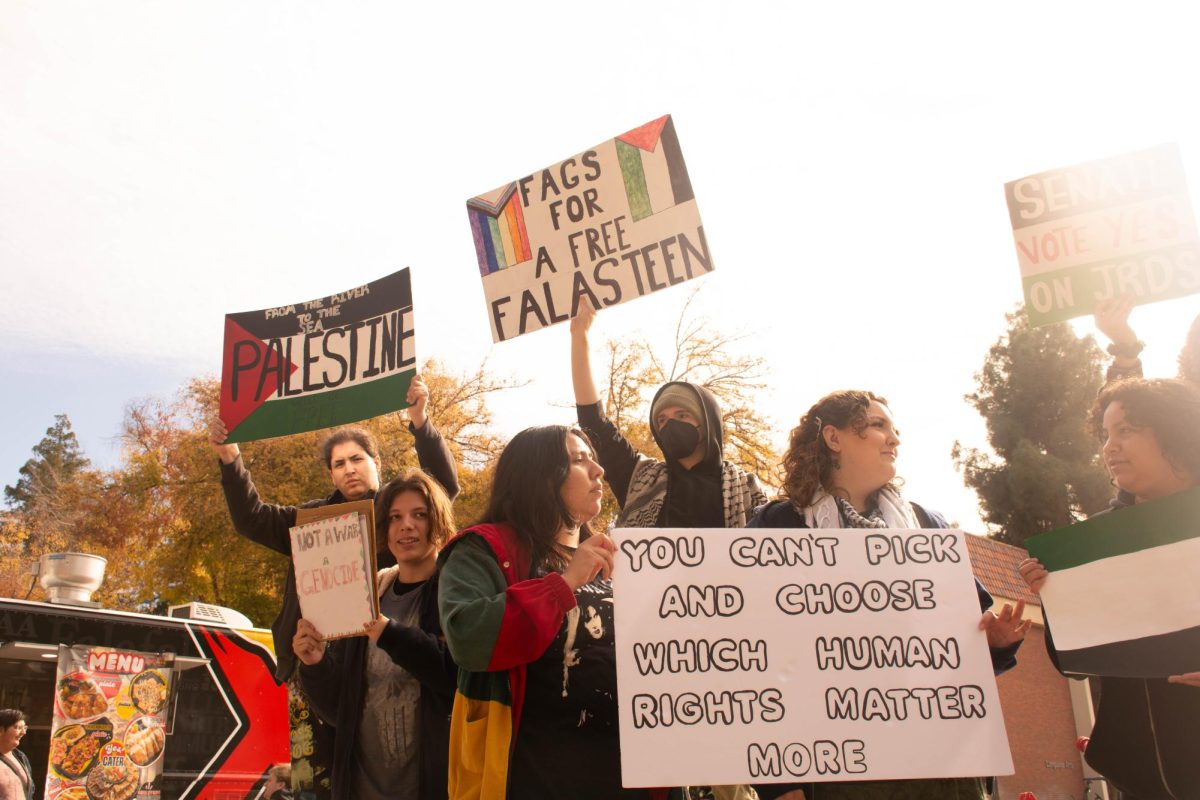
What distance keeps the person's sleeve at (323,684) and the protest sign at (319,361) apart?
1.70 metres

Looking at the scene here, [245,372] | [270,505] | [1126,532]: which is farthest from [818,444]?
[245,372]

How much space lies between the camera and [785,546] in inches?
123

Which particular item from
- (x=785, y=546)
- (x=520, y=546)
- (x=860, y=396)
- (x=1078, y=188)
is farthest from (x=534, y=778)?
(x=1078, y=188)

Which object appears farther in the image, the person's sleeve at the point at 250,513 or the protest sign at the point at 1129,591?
the person's sleeve at the point at 250,513

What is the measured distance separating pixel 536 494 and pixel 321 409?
8.65 ft

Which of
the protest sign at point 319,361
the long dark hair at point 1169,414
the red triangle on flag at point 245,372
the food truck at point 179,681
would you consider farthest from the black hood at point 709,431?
the food truck at point 179,681

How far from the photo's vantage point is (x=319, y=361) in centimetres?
560

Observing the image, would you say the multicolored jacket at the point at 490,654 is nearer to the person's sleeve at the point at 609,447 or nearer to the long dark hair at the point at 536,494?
the long dark hair at the point at 536,494

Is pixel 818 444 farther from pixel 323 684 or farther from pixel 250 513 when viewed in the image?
pixel 250 513

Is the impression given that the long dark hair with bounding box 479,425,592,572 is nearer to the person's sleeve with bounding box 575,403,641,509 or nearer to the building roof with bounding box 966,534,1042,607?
the person's sleeve with bounding box 575,403,641,509

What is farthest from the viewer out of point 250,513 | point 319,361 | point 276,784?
point 276,784

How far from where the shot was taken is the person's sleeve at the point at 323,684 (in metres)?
3.84

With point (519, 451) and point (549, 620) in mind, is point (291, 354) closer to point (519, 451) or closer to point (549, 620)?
point (519, 451)

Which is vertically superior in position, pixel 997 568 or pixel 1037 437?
A: pixel 1037 437
